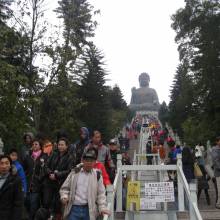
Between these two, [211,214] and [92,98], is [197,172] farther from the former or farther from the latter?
[92,98]

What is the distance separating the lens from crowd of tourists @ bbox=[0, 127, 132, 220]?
243 inches

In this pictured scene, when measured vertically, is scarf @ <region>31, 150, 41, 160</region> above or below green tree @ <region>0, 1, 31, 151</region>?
below

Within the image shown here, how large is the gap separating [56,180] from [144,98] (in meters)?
112

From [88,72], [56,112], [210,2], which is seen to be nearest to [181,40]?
[210,2]

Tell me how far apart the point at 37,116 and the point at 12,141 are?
16.3 feet

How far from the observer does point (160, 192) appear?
8523 mm

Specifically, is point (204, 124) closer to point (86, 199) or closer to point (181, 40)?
point (181, 40)

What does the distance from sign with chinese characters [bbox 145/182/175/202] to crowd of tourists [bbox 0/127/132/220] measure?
3.18 feet

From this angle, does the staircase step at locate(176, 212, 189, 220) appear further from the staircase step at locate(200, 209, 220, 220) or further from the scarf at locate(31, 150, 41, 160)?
the scarf at locate(31, 150, 41, 160)

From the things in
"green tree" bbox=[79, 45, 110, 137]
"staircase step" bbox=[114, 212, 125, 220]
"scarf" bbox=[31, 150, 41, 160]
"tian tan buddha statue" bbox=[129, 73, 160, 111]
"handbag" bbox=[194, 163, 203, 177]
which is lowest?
"staircase step" bbox=[114, 212, 125, 220]

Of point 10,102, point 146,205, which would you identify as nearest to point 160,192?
point 146,205

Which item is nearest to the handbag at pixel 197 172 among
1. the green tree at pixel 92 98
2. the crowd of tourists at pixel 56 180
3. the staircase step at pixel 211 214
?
the staircase step at pixel 211 214

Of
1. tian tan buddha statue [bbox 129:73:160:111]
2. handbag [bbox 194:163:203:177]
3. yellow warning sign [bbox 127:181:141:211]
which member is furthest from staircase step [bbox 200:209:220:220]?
tian tan buddha statue [bbox 129:73:160:111]

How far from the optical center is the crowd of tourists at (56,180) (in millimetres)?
6180
